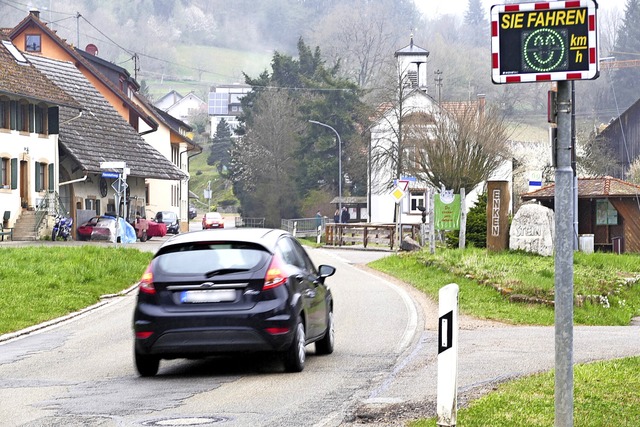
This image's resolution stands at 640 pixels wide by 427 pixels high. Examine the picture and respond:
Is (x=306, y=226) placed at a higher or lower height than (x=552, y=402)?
higher

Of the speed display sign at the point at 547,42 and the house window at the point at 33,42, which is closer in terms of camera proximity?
the speed display sign at the point at 547,42

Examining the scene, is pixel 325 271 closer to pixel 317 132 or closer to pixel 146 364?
pixel 146 364

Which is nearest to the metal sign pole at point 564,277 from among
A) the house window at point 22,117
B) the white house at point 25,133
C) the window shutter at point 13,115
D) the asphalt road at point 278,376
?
the asphalt road at point 278,376

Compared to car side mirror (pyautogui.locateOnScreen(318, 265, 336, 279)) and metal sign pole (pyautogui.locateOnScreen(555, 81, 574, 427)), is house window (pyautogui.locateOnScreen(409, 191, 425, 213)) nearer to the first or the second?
car side mirror (pyautogui.locateOnScreen(318, 265, 336, 279))

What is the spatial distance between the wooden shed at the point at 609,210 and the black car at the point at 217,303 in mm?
32156

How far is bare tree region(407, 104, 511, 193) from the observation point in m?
55.0

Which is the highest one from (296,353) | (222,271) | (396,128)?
(396,128)

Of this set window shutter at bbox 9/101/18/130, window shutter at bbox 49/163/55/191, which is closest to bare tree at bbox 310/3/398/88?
window shutter at bbox 49/163/55/191

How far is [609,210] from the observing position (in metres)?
44.8

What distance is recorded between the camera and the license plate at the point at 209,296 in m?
12.4

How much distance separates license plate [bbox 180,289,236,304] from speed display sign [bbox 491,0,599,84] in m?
5.80

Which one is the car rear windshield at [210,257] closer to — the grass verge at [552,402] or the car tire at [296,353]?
the car tire at [296,353]

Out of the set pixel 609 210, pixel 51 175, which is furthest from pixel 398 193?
pixel 51 175

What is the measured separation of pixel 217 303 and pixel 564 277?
236 inches
